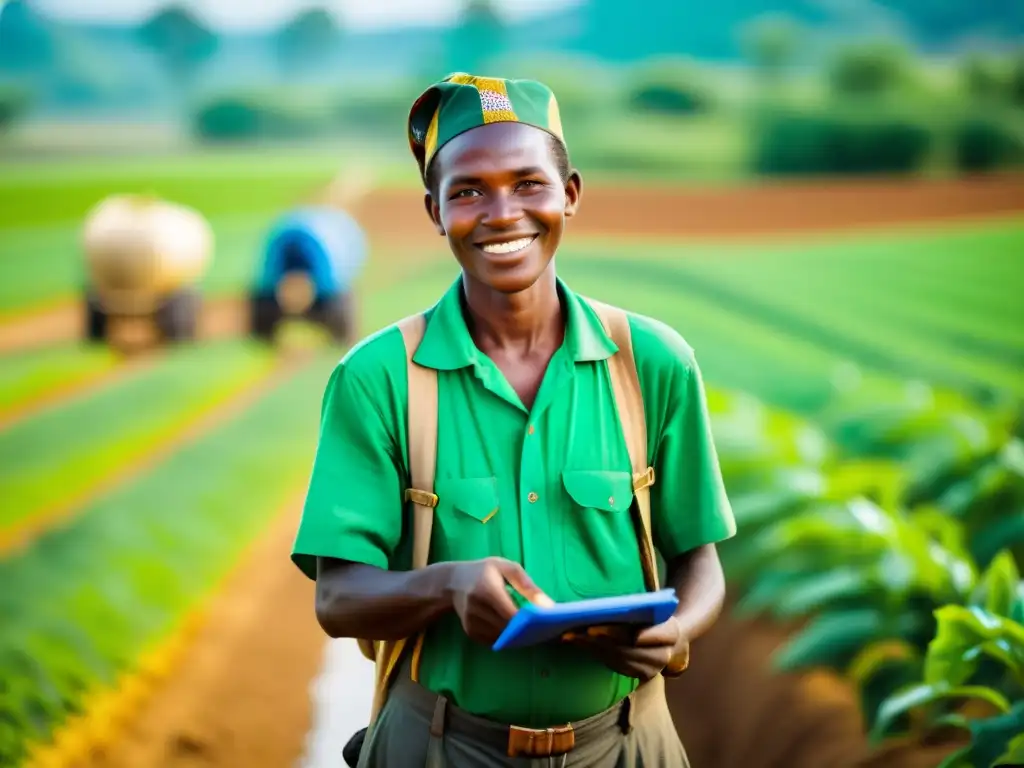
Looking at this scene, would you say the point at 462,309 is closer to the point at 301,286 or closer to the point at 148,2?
the point at 301,286

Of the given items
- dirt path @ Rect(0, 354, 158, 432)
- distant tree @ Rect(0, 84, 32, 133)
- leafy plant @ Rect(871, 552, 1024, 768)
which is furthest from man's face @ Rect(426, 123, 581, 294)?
distant tree @ Rect(0, 84, 32, 133)

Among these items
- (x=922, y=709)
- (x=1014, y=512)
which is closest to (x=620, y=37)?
(x=1014, y=512)

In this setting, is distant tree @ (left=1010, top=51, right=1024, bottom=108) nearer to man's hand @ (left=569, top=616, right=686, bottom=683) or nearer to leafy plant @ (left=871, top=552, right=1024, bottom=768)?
leafy plant @ (left=871, top=552, right=1024, bottom=768)

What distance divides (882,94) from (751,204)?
3.68 ft

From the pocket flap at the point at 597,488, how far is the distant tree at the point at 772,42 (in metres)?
6.98

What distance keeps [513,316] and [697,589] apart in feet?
1.43

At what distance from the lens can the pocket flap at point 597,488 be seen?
1573 mm

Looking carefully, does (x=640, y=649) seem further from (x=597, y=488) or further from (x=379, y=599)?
(x=379, y=599)

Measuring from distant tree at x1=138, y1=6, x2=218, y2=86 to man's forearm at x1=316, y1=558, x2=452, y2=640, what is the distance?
791cm

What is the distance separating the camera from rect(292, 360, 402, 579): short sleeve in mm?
1539

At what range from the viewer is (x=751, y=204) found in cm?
835

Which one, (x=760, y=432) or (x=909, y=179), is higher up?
(x=909, y=179)

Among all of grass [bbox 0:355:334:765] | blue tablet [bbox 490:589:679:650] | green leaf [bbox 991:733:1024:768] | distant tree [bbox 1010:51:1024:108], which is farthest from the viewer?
distant tree [bbox 1010:51:1024:108]

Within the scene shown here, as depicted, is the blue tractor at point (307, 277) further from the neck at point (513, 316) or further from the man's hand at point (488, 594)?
the man's hand at point (488, 594)
